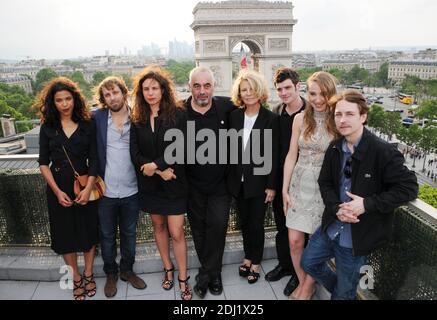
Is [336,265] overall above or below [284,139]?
below

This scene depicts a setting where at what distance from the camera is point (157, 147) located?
2.63m

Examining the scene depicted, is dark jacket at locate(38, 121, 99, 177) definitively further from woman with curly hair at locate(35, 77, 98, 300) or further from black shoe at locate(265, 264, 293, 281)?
black shoe at locate(265, 264, 293, 281)

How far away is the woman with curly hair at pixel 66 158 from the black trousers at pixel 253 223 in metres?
1.10

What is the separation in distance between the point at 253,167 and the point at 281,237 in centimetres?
66

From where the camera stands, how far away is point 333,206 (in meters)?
2.26

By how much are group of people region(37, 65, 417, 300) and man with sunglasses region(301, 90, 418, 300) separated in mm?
20

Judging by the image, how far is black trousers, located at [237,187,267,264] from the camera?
2840mm

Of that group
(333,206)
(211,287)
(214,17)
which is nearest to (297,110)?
(333,206)

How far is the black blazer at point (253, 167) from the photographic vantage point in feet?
8.89

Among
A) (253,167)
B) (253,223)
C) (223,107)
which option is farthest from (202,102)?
(253,223)

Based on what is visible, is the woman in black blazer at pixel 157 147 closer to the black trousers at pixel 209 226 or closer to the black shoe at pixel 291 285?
the black trousers at pixel 209 226

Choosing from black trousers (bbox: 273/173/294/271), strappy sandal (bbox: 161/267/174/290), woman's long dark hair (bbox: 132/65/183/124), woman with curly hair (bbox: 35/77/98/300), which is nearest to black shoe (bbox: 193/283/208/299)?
strappy sandal (bbox: 161/267/174/290)

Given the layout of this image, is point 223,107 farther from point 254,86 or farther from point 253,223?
point 253,223

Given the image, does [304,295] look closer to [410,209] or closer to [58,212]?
[410,209]
